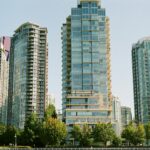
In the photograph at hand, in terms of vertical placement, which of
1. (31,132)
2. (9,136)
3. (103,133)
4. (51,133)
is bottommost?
(9,136)

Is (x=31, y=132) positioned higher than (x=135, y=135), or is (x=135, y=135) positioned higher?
(x=31, y=132)

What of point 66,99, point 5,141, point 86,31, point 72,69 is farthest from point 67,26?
point 5,141

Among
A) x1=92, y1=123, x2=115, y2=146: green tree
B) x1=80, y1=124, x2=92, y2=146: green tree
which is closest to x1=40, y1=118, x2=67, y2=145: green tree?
x1=80, y1=124, x2=92, y2=146: green tree

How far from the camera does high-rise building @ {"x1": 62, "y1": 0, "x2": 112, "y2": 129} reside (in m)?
155

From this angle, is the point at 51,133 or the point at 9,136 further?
the point at 9,136

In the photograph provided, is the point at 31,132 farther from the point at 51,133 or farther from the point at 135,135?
the point at 135,135

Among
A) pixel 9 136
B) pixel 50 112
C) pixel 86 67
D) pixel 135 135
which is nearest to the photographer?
pixel 135 135

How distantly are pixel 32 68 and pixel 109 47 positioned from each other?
160 feet

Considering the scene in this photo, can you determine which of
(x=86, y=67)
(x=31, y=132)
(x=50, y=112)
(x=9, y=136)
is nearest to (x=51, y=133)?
(x=31, y=132)

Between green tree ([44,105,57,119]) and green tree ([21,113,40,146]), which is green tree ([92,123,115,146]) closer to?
green tree ([21,113,40,146])

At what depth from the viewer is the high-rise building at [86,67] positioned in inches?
6107

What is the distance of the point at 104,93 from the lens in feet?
522

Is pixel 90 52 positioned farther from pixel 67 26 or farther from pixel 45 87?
pixel 45 87

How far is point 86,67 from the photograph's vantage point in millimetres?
160625
